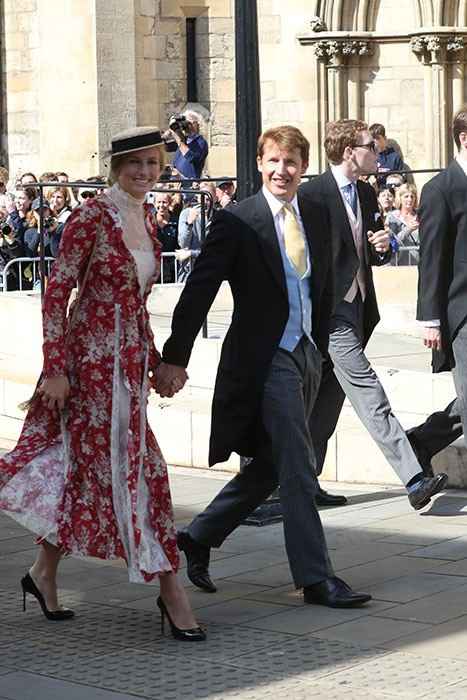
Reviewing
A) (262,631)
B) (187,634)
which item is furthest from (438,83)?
(187,634)

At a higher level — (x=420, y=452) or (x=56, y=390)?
(x=56, y=390)

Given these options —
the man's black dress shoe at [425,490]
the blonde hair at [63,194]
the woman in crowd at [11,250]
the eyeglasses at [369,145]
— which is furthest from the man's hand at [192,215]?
the man's black dress shoe at [425,490]

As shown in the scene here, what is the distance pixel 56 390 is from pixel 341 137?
2.89 metres

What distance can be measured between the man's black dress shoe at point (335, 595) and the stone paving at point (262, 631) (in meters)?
0.04

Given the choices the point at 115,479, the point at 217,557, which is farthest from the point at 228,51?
the point at 115,479

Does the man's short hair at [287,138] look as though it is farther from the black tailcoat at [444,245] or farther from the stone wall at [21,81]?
the stone wall at [21,81]

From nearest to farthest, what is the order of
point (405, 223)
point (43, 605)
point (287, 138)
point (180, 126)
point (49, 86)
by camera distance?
point (43, 605) < point (287, 138) < point (405, 223) < point (180, 126) < point (49, 86)

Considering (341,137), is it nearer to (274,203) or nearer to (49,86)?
(274,203)

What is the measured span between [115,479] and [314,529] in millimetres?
853

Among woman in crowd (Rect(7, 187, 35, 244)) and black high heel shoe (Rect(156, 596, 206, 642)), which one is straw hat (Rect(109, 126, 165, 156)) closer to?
black high heel shoe (Rect(156, 596, 206, 642))

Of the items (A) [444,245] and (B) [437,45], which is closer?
(A) [444,245]

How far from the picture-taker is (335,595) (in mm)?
6684

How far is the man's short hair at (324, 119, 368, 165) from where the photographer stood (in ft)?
28.4

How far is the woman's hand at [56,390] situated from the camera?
6.36m
